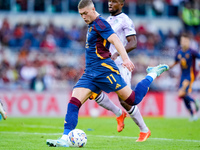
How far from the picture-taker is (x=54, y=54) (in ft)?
64.8

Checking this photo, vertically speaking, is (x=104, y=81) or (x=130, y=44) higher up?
(x=130, y=44)

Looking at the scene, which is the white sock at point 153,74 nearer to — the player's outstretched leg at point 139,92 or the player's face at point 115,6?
the player's outstretched leg at point 139,92

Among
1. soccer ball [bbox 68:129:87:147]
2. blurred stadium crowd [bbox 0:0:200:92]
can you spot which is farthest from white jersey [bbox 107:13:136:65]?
blurred stadium crowd [bbox 0:0:200:92]

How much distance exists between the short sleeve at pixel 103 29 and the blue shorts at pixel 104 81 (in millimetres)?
561

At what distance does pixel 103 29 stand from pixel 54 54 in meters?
13.5

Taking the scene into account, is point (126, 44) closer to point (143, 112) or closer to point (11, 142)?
point (11, 142)

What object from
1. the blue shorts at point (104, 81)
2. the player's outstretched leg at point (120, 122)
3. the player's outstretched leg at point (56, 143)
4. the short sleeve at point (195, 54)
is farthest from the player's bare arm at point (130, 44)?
the short sleeve at point (195, 54)

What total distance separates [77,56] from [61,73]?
4.47 ft

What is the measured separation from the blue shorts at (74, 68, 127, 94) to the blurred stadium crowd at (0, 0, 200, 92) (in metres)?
11.6

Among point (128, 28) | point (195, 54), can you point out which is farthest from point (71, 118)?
point (195, 54)

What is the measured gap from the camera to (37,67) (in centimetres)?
1878

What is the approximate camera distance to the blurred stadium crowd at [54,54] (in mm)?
18562

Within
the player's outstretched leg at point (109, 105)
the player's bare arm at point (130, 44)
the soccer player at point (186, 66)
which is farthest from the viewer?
the soccer player at point (186, 66)

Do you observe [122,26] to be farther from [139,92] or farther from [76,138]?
[76,138]
